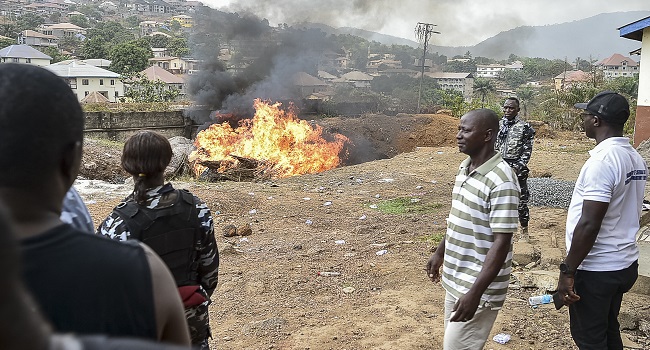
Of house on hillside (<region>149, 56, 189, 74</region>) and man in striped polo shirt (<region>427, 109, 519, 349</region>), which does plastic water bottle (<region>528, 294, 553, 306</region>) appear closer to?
man in striped polo shirt (<region>427, 109, 519, 349</region>)

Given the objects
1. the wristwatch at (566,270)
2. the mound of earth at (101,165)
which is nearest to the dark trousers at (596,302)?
the wristwatch at (566,270)

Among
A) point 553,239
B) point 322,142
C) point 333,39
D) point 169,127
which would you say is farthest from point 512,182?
point 333,39

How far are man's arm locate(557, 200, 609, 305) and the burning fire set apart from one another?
12.9 metres

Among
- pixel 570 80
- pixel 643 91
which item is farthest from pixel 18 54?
pixel 643 91

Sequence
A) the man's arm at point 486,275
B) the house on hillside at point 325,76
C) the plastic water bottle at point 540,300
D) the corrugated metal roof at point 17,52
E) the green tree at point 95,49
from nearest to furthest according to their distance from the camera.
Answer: the man's arm at point 486,275 < the plastic water bottle at point 540,300 < the house on hillside at point 325,76 < the corrugated metal roof at point 17,52 < the green tree at point 95,49

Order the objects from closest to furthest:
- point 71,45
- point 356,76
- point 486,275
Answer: point 486,275 → point 356,76 → point 71,45

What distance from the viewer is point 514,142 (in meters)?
6.71

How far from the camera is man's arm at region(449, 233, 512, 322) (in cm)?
269

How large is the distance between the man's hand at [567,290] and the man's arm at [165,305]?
2.25 m

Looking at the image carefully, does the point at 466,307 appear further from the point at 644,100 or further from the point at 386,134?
the point at 386,134

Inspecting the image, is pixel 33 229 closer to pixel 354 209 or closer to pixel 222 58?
pixel 354 209

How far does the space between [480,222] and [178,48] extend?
264 feet

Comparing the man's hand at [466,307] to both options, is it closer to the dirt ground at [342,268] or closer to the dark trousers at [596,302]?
the dark trousers at [596,302]

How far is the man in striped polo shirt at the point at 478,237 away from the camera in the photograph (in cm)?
271
